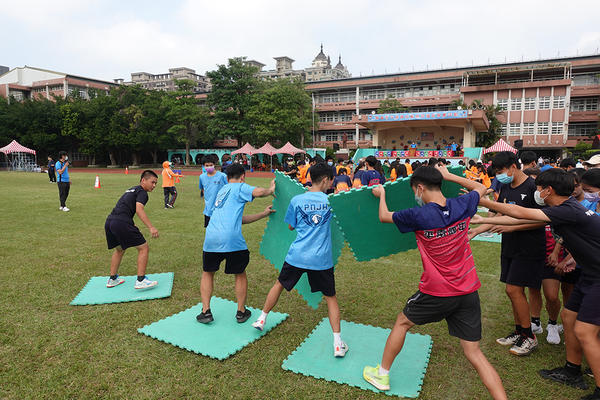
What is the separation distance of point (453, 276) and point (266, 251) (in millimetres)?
2818

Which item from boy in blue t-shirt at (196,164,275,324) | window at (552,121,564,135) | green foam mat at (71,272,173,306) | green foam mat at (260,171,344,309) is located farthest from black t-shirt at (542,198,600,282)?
window at (552,121,564,135)

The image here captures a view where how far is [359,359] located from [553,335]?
7.61ft

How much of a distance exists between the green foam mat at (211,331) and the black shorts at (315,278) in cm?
95

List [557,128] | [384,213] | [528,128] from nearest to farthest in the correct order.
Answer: [384,213] < [557,128] < [528,128]

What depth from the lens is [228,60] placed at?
48594mm

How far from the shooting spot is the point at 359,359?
150 inches

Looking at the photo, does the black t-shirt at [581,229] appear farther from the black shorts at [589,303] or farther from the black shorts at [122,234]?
the black shorts at [122,234]

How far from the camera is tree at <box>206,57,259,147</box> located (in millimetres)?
47750

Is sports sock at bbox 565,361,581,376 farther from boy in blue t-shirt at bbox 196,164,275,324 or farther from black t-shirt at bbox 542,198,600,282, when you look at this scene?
boy in blue t-shirt at bbox 196,164,275,324

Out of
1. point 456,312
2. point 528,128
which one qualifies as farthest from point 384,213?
point 528,128

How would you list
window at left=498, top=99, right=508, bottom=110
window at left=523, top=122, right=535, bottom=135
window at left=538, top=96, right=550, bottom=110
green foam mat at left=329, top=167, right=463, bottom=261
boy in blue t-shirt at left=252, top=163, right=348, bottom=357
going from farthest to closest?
window at left=498, top=99, right=508, bottom=110
window at left=523, top=122, right=535, bottom=135
window at left=538, top=96, right=550, bottom=110
green foam mat at left=329, top=167, right=463, bottom=261
boy in blue t-shirt at left=252, top=163, right=348, bottom=357

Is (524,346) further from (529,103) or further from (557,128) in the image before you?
(557,128)

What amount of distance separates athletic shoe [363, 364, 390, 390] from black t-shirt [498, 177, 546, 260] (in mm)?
1988

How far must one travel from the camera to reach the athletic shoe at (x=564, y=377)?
131 inches
